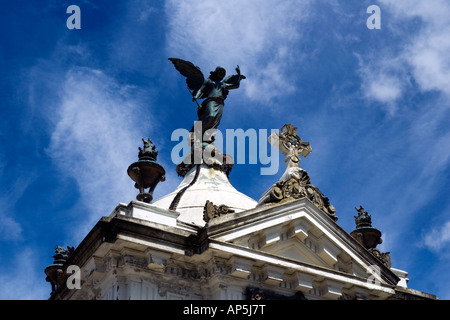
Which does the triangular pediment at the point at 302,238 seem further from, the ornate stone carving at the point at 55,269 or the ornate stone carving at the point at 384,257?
the ornate stone carving at the point at 55,269

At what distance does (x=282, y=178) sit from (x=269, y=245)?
9.21 feet

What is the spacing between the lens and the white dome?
20891 mm

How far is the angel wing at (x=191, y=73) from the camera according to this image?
85.3 feet

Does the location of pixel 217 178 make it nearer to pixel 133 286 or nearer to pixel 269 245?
pixel 269 245

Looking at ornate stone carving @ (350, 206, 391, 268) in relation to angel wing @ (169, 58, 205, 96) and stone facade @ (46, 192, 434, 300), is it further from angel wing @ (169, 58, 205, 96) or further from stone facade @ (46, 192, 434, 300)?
angel wing @ (169, 58, 205, 96)

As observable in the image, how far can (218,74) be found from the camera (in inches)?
1013

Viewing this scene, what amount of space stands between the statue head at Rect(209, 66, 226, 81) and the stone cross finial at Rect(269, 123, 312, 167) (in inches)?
225

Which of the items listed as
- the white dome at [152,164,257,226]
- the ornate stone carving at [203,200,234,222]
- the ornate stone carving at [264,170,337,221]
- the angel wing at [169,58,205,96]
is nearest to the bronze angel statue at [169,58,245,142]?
the angel wing at [169,58,205,96]

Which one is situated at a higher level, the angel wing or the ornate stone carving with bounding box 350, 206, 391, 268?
the angel wing

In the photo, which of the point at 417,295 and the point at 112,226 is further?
the point at 417,295

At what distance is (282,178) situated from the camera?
63.5 feet

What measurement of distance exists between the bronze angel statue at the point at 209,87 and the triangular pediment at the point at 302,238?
8150 millimetres
